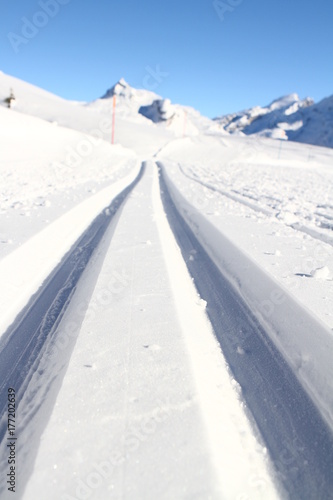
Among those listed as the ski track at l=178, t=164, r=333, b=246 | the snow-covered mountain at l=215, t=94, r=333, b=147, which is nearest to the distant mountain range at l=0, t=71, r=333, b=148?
the snow-covered mountain at l=215, t=94, r=333, b=147

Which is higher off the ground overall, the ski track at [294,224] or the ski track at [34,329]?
the ski track at [294,224]

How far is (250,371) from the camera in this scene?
2.15 metres

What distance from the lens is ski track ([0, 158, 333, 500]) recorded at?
1525mm

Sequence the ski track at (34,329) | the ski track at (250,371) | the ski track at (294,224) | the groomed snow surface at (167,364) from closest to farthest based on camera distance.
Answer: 1. the groomed snow surface at (167,364)
2. the ski track at (250,371)
3. the ski track at (34,329)
4. the ski track at (294,224)

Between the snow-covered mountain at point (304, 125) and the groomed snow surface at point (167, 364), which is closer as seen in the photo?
the groomed snow surface at point (167, 364)

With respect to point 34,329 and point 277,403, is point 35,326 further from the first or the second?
point 277,403

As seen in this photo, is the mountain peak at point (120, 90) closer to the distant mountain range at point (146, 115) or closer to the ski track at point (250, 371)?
the distant mountain range at point (146, 115)

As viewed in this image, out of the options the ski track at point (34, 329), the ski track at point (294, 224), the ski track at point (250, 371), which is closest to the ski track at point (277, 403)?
the ski track at point (250, 371)

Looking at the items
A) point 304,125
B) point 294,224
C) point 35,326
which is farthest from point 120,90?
point 35,326

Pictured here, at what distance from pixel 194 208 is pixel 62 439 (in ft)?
21.2

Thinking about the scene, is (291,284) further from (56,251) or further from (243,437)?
(56,251)

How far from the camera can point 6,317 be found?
8.90 ft

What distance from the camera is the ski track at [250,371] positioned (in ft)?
5.00

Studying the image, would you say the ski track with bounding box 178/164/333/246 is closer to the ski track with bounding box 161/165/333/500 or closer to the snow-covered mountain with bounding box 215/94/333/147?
the ski track with bounding box 161/165/333/500
